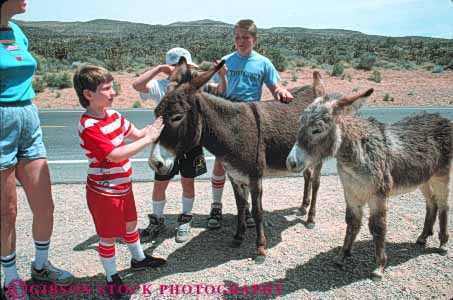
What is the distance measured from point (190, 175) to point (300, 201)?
2.24m

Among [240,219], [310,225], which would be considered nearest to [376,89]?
[310,225]

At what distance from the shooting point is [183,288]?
4.09 meters

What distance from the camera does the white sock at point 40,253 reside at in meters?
3.96

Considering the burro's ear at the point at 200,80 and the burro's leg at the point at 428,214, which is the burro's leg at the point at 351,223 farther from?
the burro's ear at the point at 200,80

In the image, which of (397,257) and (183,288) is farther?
(397,257)

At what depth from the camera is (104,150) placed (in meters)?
3.43

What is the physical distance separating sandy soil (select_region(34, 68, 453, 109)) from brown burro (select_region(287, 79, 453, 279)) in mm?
12527

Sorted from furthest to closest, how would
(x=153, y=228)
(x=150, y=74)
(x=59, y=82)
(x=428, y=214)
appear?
(x=59, y=82)
(x=153, y=228)
(x=428, y=214)
(x=150, y=74)

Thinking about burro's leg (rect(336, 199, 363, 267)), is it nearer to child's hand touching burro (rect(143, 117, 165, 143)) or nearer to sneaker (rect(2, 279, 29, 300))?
child's hand touching burro (rect(143, 117, 165, 143))

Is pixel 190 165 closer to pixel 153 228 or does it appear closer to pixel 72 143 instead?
pixel 153 228

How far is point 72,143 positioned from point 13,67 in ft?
Answer: 26.1

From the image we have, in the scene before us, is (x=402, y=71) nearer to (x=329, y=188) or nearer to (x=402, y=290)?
(x=329, y=188)

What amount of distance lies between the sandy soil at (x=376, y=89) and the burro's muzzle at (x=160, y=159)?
45.1ft

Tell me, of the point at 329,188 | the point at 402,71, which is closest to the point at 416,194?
the point at 329,188
